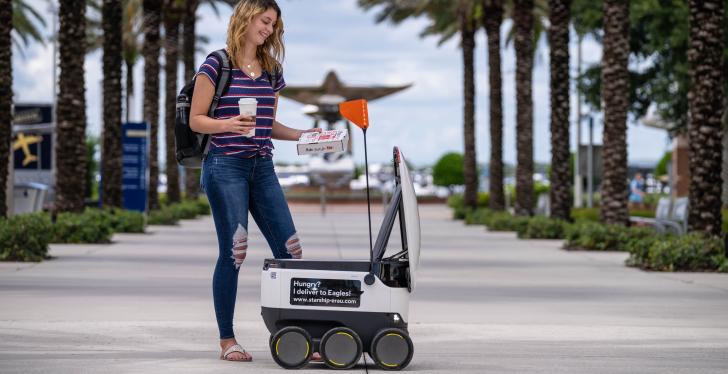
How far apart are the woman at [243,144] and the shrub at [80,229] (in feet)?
52.4

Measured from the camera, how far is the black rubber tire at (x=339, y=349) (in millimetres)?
8531

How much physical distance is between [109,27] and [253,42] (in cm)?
2328

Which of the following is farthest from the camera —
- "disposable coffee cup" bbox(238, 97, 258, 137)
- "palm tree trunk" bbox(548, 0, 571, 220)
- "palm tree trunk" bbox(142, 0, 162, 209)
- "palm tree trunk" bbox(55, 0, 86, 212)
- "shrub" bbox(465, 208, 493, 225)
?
"palm tree trunk" bbox(142, 0, 162, 209)

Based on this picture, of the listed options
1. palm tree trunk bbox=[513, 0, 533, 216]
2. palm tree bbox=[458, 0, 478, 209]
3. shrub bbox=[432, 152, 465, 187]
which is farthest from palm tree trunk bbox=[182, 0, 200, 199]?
shrub bbox=[432, 152, 465, 187]

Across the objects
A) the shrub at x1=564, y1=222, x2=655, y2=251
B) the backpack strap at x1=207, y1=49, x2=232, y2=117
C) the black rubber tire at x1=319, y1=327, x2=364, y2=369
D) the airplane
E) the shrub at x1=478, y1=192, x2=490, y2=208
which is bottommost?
the black rubber tire at x1=319, y1=327, x2=364, y2=369

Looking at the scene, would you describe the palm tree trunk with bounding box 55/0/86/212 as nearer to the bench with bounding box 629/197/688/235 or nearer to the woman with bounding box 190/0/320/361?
the bench with bounding box 629/197/688/235

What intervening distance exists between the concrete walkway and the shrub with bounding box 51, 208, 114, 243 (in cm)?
239

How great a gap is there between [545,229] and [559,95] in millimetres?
2800

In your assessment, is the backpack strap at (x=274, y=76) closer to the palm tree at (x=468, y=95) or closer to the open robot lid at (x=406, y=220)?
the open robot lid at (x=406, y=220)

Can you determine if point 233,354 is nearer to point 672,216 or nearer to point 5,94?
point 5,94

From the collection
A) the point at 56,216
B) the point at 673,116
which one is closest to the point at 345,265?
the point at 56,216

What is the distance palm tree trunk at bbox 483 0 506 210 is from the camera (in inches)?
1757

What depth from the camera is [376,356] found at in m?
8.52

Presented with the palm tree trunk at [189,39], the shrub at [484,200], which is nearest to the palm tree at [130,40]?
the palm tree trunk at [189,39]
